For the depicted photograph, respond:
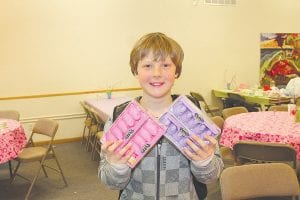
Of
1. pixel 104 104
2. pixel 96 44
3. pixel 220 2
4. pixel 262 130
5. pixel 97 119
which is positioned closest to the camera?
pixel 262 130

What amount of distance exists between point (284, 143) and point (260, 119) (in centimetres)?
70

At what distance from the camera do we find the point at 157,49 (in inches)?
53.4

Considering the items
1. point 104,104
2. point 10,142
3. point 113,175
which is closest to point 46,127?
point 10,142

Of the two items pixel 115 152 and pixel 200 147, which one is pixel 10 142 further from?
pixel 200 147

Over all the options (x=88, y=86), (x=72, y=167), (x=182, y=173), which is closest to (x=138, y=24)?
(x=88, y=86)

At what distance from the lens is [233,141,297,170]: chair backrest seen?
2.90 m

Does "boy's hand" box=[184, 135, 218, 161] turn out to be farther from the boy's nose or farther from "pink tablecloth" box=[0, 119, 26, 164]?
"pink tablecloth" box=[0, 119, 26, 164]

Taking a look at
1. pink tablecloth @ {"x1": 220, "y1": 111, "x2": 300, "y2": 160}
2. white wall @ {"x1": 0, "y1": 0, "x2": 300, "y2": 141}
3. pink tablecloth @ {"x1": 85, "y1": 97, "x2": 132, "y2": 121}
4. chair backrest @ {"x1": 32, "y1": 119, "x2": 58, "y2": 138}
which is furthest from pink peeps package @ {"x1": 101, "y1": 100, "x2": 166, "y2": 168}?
white wall @ {"x1": 0, "y1": 0, "x2": 300, "y2": 141}

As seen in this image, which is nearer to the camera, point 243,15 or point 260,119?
point 260,119

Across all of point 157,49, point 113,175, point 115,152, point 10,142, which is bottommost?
point 10,142

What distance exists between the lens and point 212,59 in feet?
24.3

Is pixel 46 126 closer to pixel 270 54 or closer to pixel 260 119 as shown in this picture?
pixel 260 119

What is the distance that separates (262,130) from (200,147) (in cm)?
220

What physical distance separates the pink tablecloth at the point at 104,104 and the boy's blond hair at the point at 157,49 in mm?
3304
